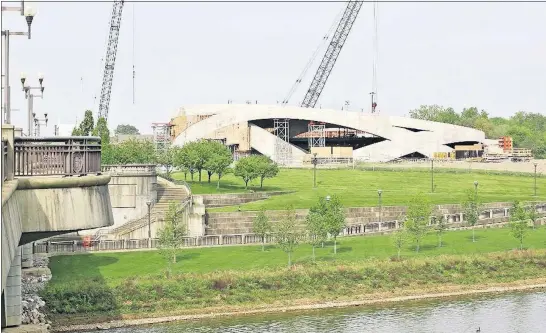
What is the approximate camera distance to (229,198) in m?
93.2

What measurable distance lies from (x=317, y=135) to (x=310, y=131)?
4.01m

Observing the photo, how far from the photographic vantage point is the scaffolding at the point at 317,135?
17195 centimetres

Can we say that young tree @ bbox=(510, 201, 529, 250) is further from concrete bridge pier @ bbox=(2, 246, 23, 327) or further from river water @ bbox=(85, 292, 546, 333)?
concrete bridge pier @ bbox=(2, 246, 23, 327)

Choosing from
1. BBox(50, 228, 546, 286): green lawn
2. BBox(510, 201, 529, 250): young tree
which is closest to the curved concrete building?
BBox(510, 201, 529, 250): young tree

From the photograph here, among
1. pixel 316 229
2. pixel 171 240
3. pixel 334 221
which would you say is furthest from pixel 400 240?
pixel 171 240

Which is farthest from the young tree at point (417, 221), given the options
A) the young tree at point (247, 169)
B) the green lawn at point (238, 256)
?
the young tree at point (247, 169)

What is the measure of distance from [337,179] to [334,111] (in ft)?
161

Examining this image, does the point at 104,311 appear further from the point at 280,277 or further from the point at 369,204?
the point at 369,204

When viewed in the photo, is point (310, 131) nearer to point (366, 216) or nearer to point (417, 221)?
point (366, 216)

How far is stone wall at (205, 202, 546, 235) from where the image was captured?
8194 centimetres

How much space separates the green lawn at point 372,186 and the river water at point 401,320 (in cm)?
3104

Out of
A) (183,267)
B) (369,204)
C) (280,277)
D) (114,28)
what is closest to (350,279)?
(280,277)

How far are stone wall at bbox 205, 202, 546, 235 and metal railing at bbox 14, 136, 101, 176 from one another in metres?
59.5

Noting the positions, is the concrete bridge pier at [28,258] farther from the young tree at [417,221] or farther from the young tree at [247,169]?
the young tree at [247,169]
